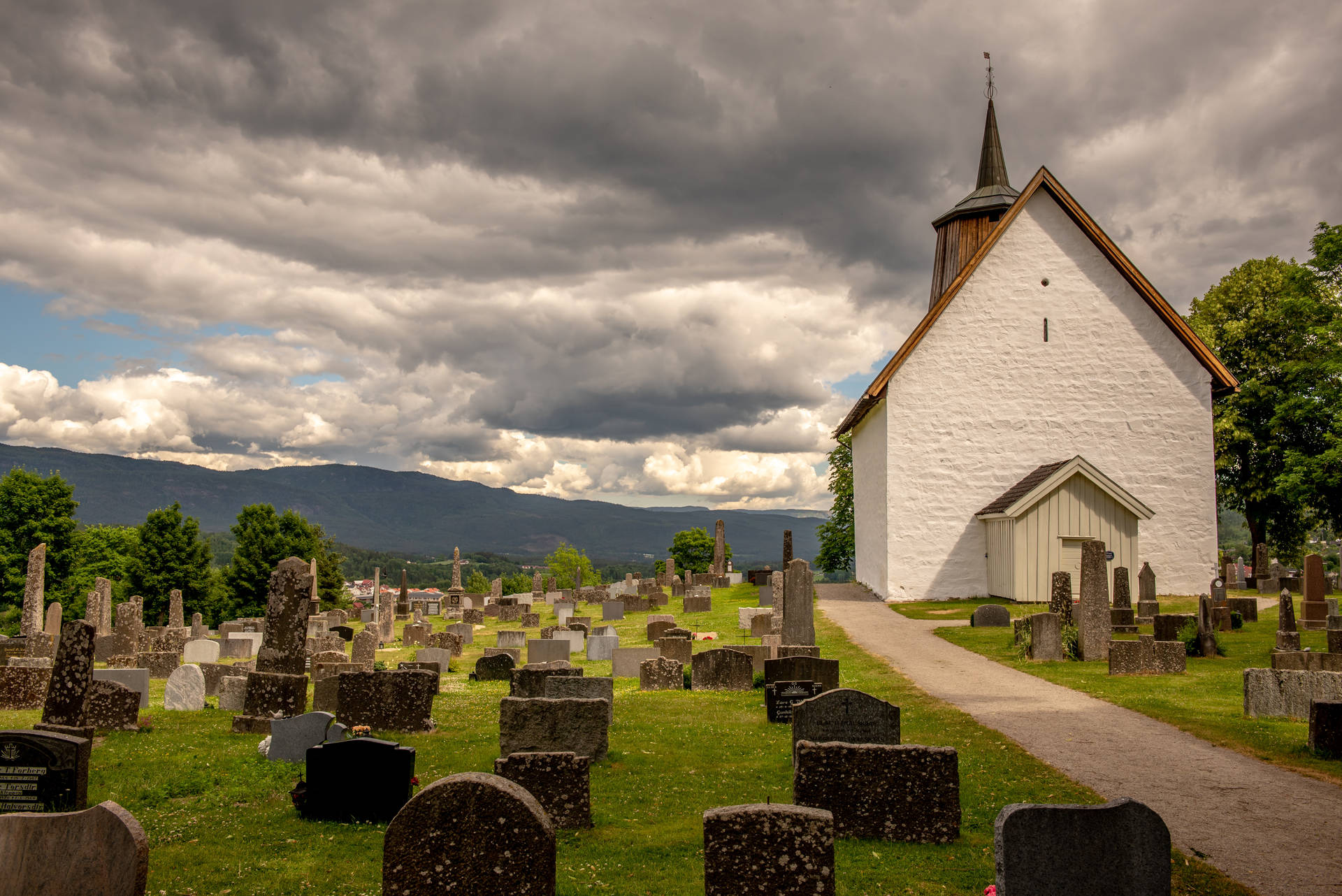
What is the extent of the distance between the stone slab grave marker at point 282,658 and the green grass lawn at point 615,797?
1.26ft

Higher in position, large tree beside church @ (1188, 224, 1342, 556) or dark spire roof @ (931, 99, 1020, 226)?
dark spire roof @ (931, 99, 1020, 226)

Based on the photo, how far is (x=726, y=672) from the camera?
47.5 feet

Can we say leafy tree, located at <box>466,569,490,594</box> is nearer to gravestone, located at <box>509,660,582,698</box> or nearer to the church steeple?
the church steeple

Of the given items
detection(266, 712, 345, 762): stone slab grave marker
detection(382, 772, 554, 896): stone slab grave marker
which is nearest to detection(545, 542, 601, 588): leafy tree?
detection(266, 712, 345, 762): stone slab grave marker

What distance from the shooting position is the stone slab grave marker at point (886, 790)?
6.74 metres

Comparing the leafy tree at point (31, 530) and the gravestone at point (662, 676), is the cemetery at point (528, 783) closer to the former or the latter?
the gravestone at point (662, 676)

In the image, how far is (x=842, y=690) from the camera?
27.2 feet

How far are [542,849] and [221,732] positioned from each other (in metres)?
8.14

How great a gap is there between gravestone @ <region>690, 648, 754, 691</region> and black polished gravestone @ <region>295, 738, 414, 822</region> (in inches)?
307

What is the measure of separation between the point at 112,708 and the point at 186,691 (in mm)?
3139

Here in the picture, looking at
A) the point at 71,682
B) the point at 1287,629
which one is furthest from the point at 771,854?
the point at 1287,629

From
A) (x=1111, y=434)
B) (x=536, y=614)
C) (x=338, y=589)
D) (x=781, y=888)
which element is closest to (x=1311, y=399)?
(x=1111, y=434)

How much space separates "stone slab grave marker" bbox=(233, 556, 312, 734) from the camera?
37.0 feet

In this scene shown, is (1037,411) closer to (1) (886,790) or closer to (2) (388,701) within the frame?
(2) (388,701)
